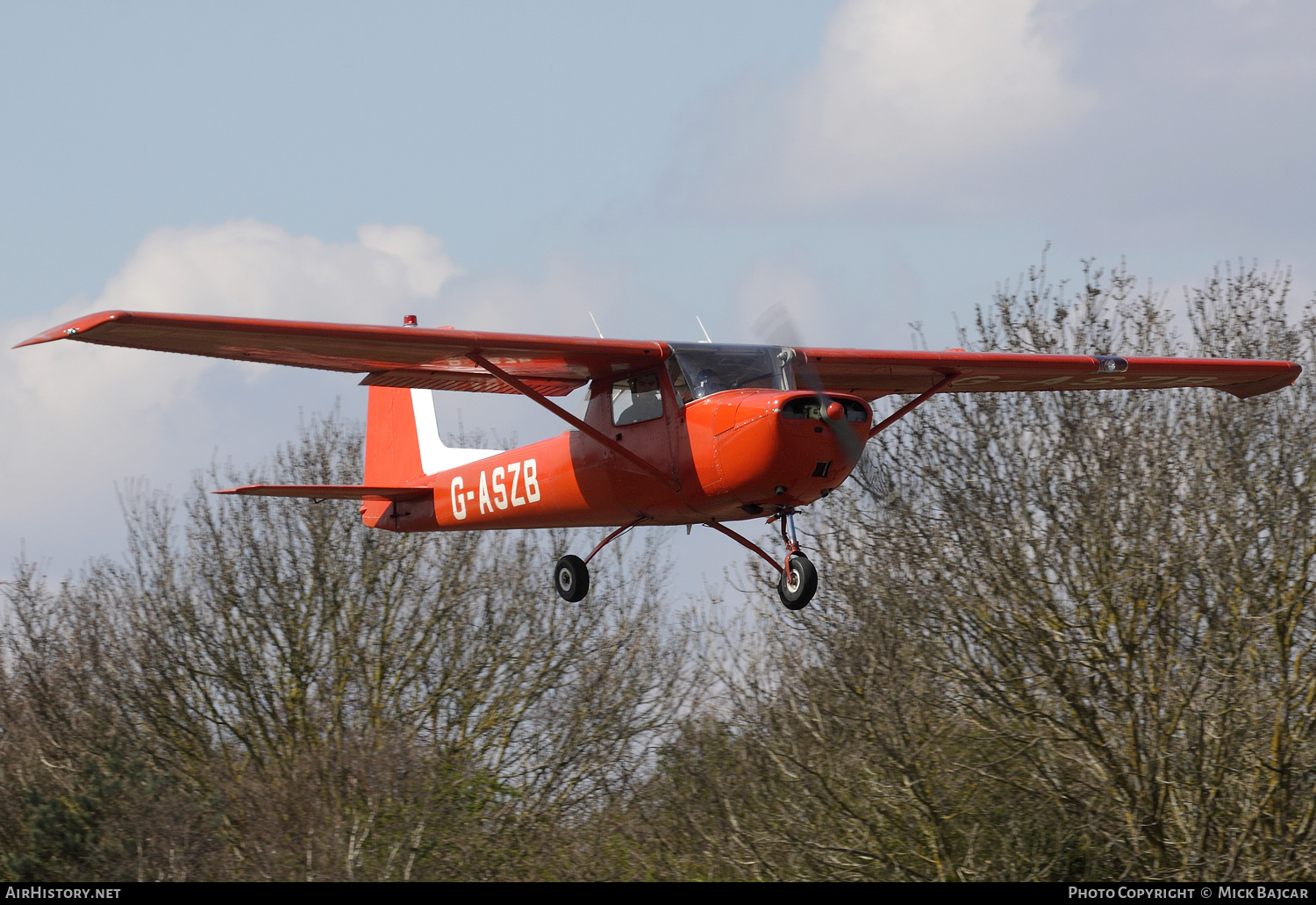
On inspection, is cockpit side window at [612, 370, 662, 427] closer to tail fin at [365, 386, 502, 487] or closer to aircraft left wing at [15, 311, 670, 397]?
aircraft left wing at [15, 311, 670, 397]

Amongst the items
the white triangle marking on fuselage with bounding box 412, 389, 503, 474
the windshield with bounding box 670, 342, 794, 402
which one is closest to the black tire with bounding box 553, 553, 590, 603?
the white triangle marking on fuselage with bounding box 412, 389, 503, 474

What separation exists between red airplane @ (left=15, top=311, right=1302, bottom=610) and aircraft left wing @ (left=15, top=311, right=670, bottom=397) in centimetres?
2

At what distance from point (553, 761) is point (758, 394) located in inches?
723

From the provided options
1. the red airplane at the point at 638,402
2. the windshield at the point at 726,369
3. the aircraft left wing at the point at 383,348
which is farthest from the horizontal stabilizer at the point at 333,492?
the windshield at the point at 726,369

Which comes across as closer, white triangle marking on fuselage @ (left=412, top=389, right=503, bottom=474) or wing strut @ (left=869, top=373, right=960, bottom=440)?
wing strut @ (left=869, top=373, right=960, bottom=440)

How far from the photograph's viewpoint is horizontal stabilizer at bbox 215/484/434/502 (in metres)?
13.2

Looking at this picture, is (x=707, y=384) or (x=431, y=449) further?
(x=431, y=449)

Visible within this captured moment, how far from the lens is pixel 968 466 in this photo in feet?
71.0

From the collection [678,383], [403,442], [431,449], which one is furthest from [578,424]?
[403,442]

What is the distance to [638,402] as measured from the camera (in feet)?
38.1

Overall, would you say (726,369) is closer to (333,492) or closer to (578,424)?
(578,424)

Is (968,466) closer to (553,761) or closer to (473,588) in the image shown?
(553,761)

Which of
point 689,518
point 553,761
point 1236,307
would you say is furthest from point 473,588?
point 689,518

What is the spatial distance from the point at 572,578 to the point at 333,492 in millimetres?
2670
